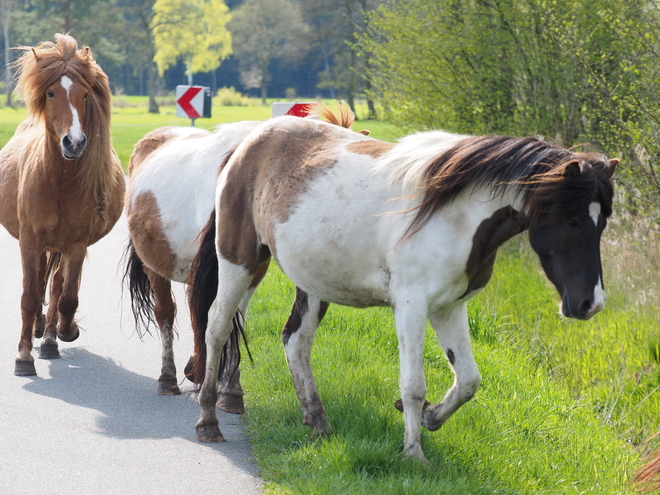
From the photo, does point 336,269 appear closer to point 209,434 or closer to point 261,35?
point 209,434

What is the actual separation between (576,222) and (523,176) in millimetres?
317

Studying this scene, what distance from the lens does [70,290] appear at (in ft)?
22.5

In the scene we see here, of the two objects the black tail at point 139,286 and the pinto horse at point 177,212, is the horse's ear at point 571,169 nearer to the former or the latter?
the pinto horse at point 177,212

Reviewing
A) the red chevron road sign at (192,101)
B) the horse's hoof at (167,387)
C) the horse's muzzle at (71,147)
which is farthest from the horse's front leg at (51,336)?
the red chevron road sign at (192,101)

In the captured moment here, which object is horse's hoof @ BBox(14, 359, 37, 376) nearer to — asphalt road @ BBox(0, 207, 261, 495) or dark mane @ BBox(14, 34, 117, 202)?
asphalt road @ BBox(0, 207, 261, 495)

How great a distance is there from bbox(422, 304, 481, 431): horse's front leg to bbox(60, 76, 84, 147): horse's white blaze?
318cm

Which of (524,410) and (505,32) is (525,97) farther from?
(524,410)

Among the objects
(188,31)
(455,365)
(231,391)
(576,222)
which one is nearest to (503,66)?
(231,391)

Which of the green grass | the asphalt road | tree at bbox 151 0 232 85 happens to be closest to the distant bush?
tree at bbox 151 0 232 85

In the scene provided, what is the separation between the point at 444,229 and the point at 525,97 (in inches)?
324

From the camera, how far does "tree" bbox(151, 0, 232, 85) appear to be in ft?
229

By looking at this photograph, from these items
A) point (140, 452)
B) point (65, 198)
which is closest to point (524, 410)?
point (140, 452)

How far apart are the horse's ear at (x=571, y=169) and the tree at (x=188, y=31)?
62.9m

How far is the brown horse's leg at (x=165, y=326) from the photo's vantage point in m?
6.07
